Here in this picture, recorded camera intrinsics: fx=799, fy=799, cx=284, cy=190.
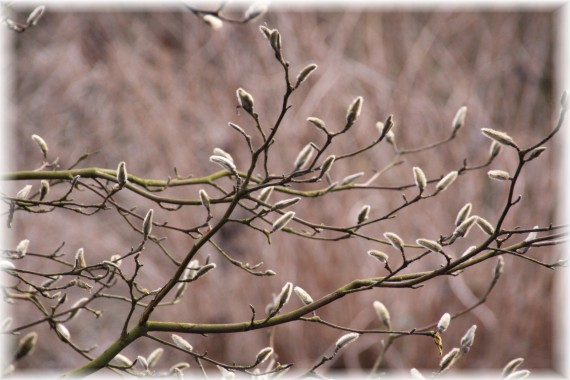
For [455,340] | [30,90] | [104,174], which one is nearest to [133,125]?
[30,90]

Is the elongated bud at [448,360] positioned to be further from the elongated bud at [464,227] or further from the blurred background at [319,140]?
the blurred background at [319,140]

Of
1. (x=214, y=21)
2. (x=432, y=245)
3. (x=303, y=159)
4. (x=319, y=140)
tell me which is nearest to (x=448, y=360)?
(x=432, y=245)

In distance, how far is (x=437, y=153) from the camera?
8.80ft

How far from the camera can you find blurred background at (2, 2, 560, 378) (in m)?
2.42

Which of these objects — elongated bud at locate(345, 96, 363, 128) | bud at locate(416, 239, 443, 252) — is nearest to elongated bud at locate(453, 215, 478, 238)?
bud at locate(416, 239, 443, 252)

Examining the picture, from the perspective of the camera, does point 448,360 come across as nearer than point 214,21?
Yes

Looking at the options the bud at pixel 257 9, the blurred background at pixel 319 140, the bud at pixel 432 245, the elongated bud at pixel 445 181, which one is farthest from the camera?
the blurred background at pixel 319 140

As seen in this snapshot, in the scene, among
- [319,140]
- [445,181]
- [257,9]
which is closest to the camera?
[445,181]

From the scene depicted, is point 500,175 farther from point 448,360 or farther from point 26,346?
point 26,346

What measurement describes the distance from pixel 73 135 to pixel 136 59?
1.50ft

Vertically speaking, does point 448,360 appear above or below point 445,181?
below

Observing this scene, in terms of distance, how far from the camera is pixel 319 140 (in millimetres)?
2617

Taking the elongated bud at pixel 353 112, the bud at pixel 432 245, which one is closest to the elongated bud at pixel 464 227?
the bud at pixel 432 245

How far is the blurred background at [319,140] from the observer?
2422 millimetres
